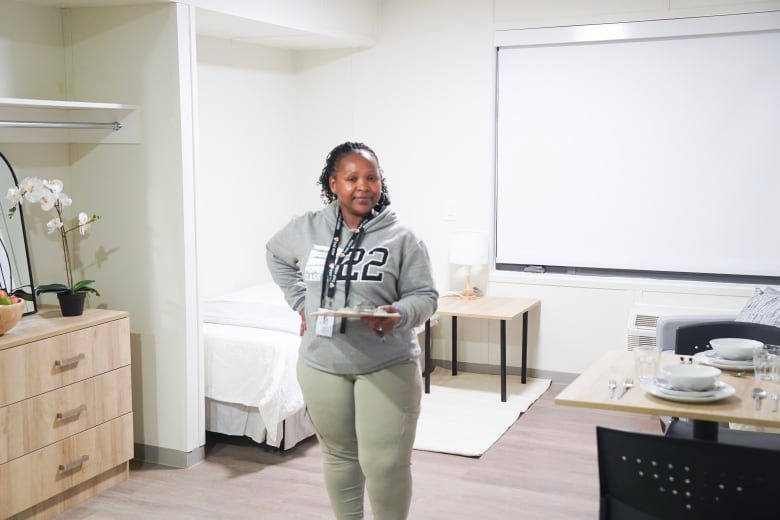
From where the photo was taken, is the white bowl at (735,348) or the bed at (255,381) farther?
the bed at (255,381)

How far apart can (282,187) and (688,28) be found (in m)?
2.62

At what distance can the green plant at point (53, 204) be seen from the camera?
3.65 meters

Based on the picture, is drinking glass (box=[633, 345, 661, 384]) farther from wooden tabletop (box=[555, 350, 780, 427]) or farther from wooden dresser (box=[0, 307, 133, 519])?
wooden dresser (box=[0, 307, 133, 519])

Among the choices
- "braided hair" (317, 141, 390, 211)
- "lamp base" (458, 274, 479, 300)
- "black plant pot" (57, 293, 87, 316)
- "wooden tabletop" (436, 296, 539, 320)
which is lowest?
"wooden tabletop" (436, 296, 539, 320)

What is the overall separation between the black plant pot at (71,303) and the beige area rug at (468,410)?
65.9 inches

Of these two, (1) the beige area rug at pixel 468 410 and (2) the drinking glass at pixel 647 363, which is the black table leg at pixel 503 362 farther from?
(2) the drinking glass at pixel 647 363

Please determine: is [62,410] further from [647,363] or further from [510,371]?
[510,371]

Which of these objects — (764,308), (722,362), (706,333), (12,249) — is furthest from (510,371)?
(12,249)

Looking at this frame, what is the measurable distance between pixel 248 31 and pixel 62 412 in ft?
7.53

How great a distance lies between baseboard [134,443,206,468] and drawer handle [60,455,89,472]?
0.49m

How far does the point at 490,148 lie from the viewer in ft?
18.3

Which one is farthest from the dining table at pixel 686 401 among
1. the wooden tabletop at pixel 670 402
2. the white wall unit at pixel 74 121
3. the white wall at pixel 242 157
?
the white wall at pixel 242 157

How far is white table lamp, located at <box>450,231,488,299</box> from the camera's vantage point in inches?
216

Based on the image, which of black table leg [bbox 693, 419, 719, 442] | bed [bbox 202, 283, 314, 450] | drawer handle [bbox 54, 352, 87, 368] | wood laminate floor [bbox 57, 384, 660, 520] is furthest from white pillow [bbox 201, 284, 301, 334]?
black table leg [bbox 693, 419, 719, 442]
